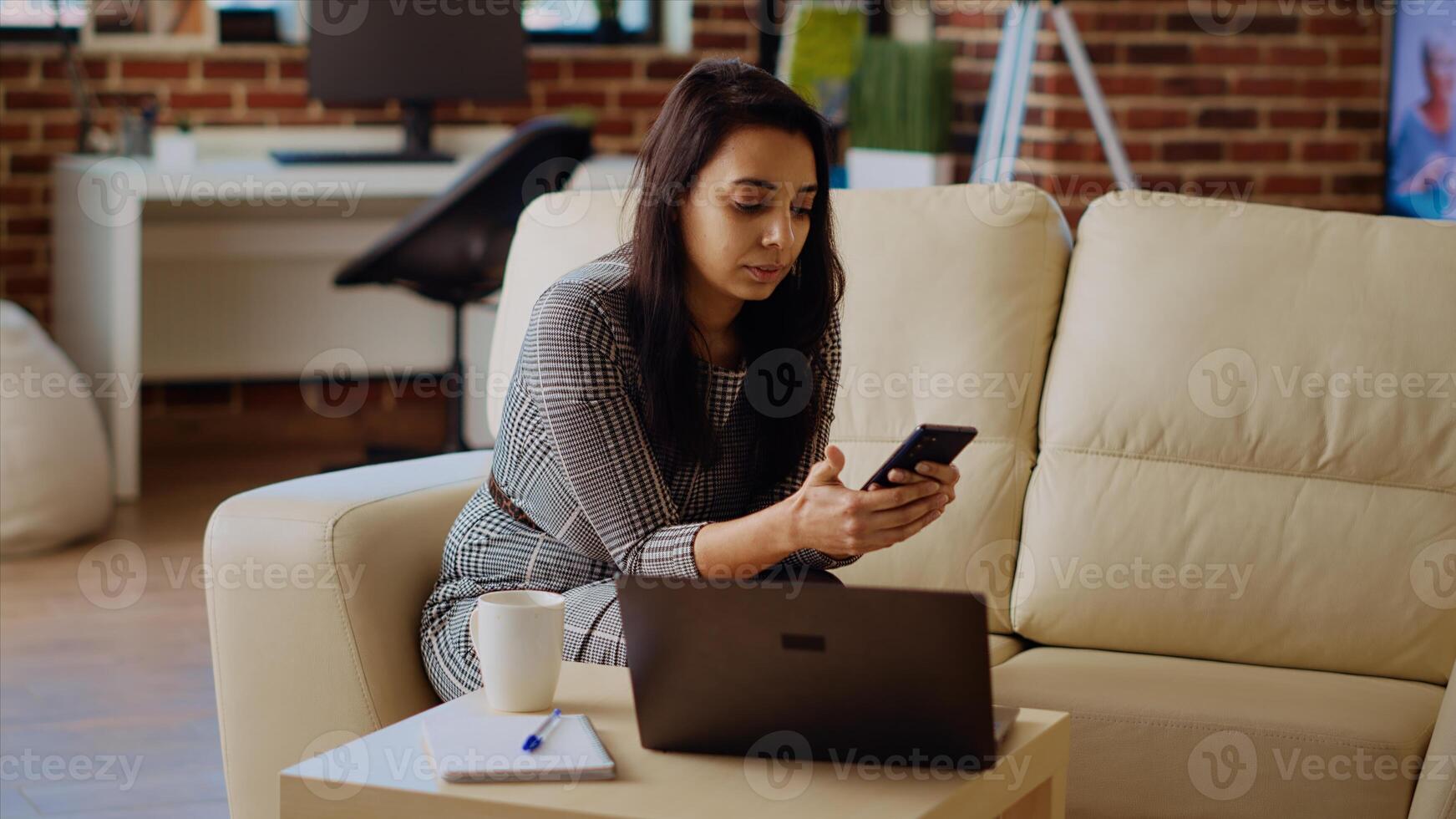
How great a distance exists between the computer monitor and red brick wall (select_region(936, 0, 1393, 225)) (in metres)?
1.38

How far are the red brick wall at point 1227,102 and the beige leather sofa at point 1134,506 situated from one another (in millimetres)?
1736

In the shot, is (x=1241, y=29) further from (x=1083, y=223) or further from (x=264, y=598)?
(x=264, y=598)

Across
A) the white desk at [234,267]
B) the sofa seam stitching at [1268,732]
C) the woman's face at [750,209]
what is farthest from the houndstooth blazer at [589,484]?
the white desk at [234,267]

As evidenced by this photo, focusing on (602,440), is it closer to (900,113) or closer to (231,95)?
(900,113)

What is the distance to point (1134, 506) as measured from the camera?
6.97 feet

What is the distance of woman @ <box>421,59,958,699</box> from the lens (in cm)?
164

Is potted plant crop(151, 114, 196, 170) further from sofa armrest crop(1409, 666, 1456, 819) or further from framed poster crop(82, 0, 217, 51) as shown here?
sofa armrest crop(1409, 666, 1456, 819)

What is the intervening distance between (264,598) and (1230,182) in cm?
290

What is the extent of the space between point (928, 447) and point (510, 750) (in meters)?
0.44

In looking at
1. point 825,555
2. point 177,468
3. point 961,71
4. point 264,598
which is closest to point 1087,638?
point 825,555

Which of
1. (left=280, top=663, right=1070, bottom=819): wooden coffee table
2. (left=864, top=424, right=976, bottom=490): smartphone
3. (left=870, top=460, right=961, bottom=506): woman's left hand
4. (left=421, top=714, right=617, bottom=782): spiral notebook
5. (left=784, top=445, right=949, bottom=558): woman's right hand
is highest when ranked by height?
(left=864, top=424, right=976, bottom=490): smartphone

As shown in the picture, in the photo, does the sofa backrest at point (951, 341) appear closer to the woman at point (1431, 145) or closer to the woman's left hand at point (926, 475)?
the woman's left hand at point (926, 475)

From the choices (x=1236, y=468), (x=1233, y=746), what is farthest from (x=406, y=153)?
(x=1233, y=746)

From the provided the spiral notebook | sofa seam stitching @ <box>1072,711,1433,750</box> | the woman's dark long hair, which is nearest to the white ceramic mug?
the spiral notebook
